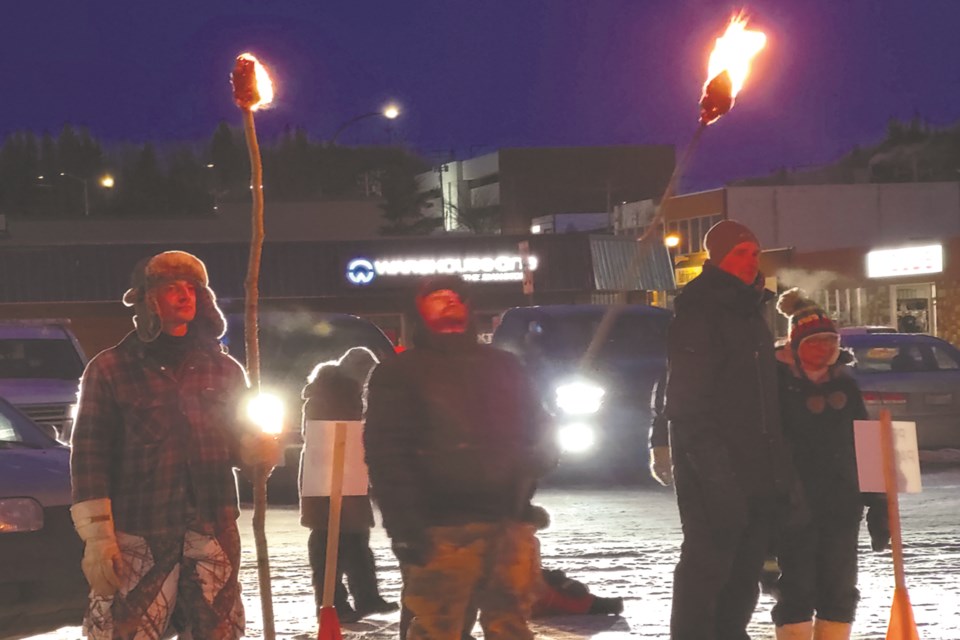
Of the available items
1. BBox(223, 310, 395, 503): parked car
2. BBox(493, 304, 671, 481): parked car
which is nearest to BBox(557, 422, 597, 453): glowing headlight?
BBox(493, 304, 671, 481): parked car

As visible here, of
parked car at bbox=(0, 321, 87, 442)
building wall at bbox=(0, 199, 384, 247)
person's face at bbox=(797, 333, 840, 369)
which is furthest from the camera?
building wall at bbox=(0, 199, 384, 247)

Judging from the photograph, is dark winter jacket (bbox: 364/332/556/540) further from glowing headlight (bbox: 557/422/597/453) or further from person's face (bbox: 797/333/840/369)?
glowing headlight (bbox: 557/422/597/453)

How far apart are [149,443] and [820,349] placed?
296cm

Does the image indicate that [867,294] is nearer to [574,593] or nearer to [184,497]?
[574,593]

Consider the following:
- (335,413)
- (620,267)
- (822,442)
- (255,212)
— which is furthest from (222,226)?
(255,212)

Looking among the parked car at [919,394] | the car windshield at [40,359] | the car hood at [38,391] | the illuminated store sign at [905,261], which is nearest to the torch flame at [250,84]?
the car hood at [38,391]

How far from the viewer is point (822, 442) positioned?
651 cm

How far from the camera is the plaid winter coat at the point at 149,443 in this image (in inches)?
201

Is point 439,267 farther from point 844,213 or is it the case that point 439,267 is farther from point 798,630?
point 798,630

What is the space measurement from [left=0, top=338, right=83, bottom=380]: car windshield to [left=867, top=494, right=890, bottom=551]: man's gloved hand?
36.3 feet

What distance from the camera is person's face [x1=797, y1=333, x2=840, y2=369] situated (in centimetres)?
659

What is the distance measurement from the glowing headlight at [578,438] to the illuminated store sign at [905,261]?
2805 centimetres

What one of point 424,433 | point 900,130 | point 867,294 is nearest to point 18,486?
point 424,433

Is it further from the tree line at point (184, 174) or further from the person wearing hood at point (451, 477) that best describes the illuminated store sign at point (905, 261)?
the tree line at point (184, 174)
